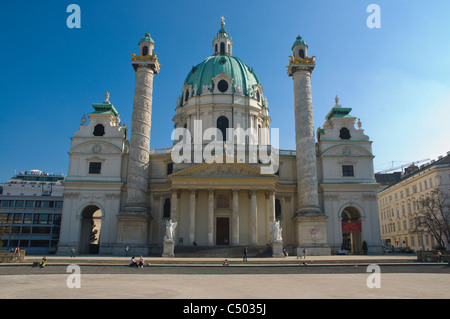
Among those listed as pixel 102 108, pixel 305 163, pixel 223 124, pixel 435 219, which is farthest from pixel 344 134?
pixel 102 108

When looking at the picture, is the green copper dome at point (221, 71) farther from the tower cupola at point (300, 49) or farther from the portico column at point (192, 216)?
the portico column at point (192, 216)

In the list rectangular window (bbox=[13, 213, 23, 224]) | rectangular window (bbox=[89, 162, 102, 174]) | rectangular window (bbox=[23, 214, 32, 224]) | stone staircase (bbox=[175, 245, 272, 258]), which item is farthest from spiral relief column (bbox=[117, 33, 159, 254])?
rectangular window (bbox=[13, 213, 23, 224])

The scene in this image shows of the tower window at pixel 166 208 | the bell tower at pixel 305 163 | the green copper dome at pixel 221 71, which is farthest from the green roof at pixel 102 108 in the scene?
the bell tower at pixel 305 163

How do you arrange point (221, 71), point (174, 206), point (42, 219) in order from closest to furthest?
point (174, 206)
point (221, 71)
point (42, 219)

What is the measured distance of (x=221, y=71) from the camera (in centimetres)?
5038

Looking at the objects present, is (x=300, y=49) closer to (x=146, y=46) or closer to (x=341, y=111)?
(x=341, y=111)

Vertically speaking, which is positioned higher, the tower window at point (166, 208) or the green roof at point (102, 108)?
the green roof at point (102, 108)

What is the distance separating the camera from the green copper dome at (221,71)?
5047 centimetres

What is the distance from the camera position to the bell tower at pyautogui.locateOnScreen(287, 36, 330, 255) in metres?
37.8

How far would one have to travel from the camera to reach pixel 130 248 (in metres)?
36.7

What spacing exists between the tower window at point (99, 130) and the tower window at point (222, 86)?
16.4 m

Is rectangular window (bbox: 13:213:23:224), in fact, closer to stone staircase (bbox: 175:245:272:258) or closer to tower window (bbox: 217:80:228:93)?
stone staircase (bbox: 175:245:272:258)

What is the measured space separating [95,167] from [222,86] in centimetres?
2002
